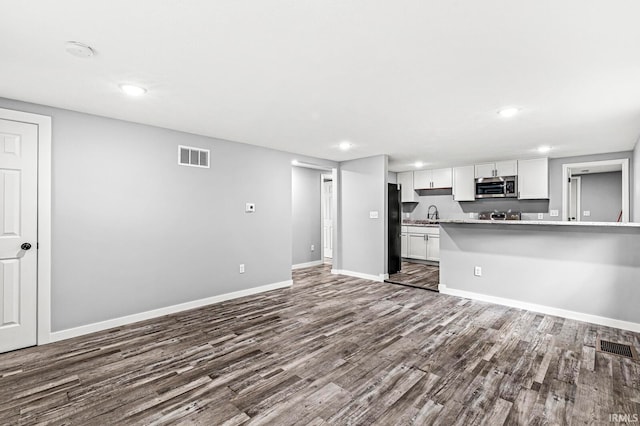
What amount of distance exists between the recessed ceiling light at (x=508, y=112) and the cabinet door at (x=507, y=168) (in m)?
3.51

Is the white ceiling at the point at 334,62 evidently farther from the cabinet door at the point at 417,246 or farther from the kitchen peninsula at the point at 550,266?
the cabinet door at the point at 417,246

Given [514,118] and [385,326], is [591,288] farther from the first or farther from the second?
[385,326]

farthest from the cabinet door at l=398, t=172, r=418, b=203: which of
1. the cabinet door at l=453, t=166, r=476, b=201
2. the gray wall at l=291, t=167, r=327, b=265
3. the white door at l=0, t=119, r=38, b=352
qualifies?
the white door at l=0, t=119, r=38, b=352

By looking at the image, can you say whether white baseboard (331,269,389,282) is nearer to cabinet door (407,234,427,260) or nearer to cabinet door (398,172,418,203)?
cabinet door (407,234,427,260)

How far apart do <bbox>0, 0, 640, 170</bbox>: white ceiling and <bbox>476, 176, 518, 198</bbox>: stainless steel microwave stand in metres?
2.49

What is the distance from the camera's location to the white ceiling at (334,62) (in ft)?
5.59

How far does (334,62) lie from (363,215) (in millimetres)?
4061

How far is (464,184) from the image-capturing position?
723cm

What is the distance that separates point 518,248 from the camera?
14.0 feet

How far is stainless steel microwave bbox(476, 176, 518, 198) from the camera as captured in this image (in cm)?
645

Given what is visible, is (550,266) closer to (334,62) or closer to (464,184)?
(464,184)

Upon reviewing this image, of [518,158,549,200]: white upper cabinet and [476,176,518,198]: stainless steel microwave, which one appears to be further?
[476,176,518,198]: stainless steel microwave

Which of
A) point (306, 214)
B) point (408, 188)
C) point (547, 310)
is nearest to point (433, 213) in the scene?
point (408, 188)

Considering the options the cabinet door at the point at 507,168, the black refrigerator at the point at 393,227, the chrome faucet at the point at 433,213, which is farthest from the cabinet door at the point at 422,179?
the black refrigerator at the point at 393,227
